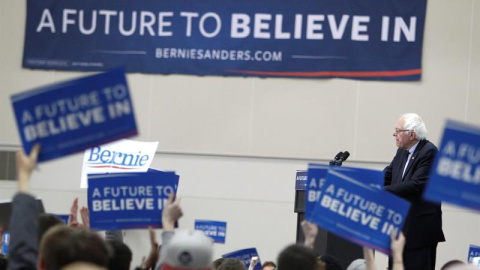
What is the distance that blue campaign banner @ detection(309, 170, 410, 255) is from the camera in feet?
12.4

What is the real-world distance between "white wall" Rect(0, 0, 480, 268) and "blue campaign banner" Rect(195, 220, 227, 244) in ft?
3.38

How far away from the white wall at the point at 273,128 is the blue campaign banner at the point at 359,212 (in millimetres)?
6931

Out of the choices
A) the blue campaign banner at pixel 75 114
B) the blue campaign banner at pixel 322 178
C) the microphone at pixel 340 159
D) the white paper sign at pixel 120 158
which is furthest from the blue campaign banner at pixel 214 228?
the blue campaign banner at pixel 75 114

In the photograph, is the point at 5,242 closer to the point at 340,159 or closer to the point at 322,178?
the point at 340,159

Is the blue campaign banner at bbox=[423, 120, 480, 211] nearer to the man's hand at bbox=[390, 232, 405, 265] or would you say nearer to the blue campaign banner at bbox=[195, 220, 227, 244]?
the man's hand at bbox=[390, 232, 405, 265]

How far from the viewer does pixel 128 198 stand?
13.4 feet

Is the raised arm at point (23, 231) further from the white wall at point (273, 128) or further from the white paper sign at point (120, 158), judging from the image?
the white wall at point (273, 128)

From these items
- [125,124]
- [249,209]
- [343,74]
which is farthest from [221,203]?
[125,124]

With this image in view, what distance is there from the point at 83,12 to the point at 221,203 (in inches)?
117

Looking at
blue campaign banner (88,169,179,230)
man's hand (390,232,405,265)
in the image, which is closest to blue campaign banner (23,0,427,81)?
blue campaign banner (88,169,179,230)

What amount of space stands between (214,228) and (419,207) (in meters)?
3.96

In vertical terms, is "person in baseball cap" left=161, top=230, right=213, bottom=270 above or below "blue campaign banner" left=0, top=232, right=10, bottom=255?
above

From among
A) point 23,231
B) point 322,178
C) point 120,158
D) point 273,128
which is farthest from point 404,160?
point 273,128

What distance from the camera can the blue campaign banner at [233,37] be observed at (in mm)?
10742
